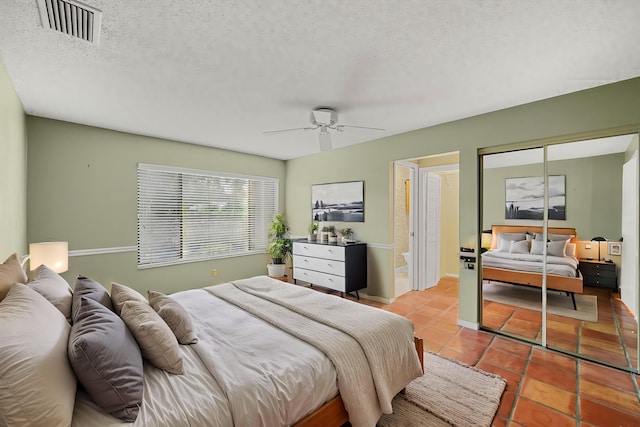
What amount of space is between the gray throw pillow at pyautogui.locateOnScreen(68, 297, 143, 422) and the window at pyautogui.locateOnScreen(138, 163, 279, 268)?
3334 mm

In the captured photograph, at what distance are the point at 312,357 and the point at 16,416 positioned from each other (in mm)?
1209

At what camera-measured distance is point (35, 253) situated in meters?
2.78

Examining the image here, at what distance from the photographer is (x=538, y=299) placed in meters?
3.16

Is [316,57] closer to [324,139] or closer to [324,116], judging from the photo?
[324,116]

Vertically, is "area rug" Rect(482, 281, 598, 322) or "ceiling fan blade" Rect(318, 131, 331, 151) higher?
"ceiling fan blade" Rect(318, 131, 331, 151)

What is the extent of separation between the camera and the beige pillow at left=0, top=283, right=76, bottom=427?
3.17 feet

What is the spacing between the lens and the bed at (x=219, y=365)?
3.55 ft

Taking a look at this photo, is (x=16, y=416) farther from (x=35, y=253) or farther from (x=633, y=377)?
(x=633, y=377)

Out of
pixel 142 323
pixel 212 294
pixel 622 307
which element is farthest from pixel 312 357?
pixel 622 307

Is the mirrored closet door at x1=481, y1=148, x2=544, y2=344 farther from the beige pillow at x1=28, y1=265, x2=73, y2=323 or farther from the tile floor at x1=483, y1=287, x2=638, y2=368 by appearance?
the beige pillow at x1=28, y1=265, x2=73, y2=323

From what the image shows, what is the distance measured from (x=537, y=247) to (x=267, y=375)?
3.13 metres

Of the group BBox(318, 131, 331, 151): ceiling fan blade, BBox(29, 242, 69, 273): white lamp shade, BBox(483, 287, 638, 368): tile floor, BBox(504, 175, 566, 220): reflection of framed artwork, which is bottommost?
BBox(483, 287, 638, 368): tile floor

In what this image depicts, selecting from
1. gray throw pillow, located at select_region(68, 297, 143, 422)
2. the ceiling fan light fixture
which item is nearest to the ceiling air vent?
gray throw pillow, located at select_region(68, 297, 143, 422)

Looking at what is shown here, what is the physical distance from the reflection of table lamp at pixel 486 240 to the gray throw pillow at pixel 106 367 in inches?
138
